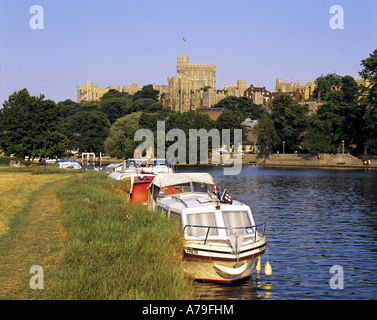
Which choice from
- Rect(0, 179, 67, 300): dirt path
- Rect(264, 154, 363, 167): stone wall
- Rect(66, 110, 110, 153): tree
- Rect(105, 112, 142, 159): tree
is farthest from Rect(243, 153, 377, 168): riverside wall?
Rect(0, 179, 67, 300): dirt path

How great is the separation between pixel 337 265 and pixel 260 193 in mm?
40725

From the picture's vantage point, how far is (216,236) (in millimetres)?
21531

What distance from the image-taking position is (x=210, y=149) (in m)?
168

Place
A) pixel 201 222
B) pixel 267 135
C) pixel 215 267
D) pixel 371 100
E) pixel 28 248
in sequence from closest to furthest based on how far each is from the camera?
pixel 28 248
pixel 215 267
pixel 201 222
pixel 371 100
pixel 267 135

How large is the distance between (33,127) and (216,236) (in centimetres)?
7756

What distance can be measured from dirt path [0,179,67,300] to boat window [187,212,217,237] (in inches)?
213

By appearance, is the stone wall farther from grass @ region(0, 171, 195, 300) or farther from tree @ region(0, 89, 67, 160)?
grass @ region(0, 171, 195, 300)

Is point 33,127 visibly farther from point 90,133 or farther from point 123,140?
point 90,133

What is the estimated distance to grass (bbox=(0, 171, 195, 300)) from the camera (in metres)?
13.0

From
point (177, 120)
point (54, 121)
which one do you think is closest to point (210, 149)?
point (177, 120)

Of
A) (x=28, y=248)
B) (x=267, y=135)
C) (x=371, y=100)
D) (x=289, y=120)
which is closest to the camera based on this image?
(x=28, y=248)

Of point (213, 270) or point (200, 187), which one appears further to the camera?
point (200, 187)

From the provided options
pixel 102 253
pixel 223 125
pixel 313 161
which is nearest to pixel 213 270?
pixel 102 253

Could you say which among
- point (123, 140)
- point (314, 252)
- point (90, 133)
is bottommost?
point (314, 252)
